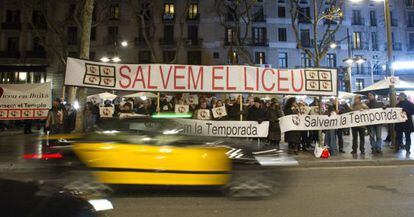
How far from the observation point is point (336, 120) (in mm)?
12789

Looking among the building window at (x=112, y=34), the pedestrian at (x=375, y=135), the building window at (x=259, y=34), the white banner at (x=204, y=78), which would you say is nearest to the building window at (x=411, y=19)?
the building window at (x=259, y=34)

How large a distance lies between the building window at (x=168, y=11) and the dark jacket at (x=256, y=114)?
1606 inches

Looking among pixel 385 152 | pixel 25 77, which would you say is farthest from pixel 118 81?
pixel 25 77

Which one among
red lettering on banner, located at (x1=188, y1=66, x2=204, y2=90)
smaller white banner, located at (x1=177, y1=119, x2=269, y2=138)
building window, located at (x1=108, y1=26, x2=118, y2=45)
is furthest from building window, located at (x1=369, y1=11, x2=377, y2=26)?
red lettering on banner, located at (x1=188, y1=66, x2=204, y2=90)

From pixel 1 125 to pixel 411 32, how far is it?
58.2 metres

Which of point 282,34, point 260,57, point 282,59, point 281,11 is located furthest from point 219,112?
point 281,11

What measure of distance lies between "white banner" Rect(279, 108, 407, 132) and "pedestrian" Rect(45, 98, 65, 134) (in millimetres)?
7607

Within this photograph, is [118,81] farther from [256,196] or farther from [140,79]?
[256,196]

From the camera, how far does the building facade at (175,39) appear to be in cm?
4884

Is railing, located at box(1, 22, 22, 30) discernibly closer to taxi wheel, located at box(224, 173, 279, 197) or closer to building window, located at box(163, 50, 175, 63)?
building window, located at box(163, 50, 175, 63)

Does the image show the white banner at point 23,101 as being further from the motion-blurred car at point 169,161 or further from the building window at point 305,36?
the building window at point 305,36

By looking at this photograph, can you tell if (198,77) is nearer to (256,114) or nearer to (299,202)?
(256,114)

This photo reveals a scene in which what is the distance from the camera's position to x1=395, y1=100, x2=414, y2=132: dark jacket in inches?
519

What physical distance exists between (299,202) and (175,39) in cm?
4628
